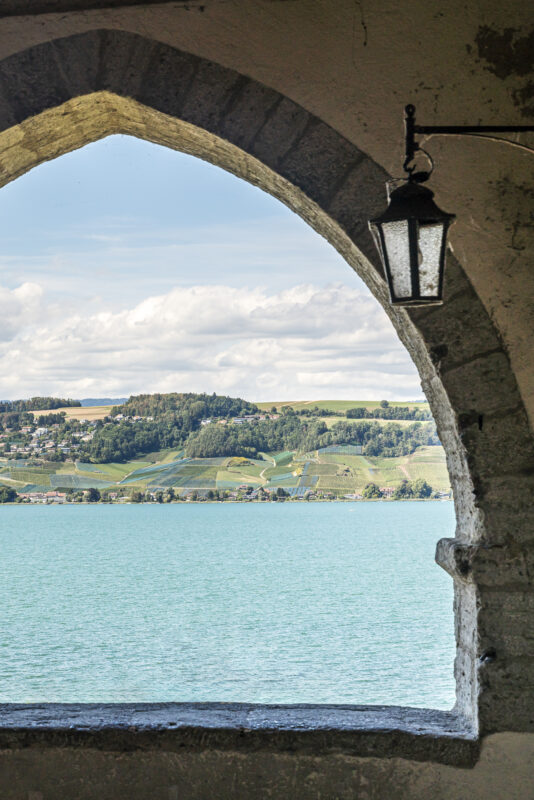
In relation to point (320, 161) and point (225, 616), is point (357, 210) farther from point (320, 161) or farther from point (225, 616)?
point (225, 616)

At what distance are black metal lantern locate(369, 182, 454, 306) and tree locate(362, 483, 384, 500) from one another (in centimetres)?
5184

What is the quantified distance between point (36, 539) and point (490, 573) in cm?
5346

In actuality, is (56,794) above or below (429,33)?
below

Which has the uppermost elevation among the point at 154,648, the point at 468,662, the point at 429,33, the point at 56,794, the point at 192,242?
the point at 192,242

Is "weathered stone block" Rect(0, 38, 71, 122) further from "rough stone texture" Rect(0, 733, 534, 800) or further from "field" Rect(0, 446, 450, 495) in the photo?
"field" Rect(0, 446, 450, 495)

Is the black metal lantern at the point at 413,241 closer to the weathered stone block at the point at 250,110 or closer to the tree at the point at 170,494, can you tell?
the weathered stone block at the point at 250,110

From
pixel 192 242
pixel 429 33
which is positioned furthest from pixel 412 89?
pixel 192 242

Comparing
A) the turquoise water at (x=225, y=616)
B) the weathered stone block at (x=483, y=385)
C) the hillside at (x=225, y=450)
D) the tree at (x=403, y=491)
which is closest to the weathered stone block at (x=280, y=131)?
the weathered stone block at (x=483, y=385)

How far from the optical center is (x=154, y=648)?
101 ft

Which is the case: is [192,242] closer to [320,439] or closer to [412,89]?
[320,439]

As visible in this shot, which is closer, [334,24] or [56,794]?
[56,794]

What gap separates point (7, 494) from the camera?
58.5 metres

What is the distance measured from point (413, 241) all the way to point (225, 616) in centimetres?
3387

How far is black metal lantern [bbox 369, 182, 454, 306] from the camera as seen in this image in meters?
1.89
